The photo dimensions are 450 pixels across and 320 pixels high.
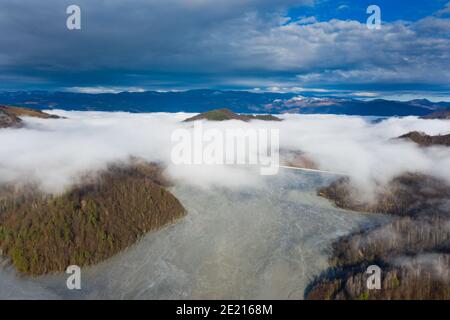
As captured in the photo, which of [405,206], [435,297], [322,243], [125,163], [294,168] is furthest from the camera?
[294,168]

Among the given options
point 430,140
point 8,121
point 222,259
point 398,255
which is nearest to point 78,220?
point 222,259

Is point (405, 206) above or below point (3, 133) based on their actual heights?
below

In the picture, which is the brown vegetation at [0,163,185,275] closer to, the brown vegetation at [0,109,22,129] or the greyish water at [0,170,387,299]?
the greyish water at [0,170,387,299]

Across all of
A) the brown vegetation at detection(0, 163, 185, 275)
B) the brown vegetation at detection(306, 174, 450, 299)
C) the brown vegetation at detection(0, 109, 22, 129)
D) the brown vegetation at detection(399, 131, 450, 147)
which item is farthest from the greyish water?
the brown vegetation at detection(0, 109, 22, 129)

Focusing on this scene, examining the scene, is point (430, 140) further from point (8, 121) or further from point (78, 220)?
point (8, 121)

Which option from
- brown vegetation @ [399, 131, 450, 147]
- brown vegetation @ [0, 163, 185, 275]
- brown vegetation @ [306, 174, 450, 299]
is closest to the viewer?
brown vegetation @ [306, 174, 450, 299]

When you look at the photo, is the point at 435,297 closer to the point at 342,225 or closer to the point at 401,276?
the point at 401,276

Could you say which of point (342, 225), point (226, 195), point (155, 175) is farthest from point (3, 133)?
point (342, 225)
